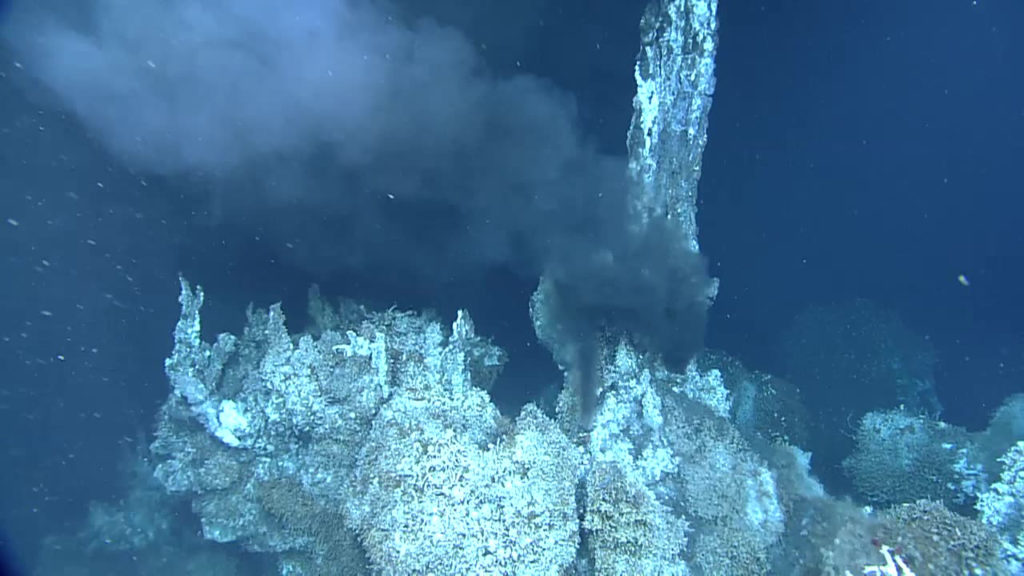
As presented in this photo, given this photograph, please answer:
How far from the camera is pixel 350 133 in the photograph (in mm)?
5004

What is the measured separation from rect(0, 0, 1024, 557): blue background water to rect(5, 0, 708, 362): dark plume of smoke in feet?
0.80

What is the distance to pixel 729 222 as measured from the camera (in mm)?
6102

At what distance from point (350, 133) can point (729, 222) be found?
3930 millimetres

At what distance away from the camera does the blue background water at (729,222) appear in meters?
5.17

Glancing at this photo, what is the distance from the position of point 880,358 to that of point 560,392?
4.30 meters

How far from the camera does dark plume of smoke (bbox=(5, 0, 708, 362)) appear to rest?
16.0 feet

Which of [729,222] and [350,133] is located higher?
[729,222]

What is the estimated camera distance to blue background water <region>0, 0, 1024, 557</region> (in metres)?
5.17

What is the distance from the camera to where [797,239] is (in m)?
6.31

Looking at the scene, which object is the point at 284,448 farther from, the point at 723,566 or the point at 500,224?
the point at 723,566

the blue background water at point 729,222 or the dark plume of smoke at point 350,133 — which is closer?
the dark plume of smoke at point 350,133

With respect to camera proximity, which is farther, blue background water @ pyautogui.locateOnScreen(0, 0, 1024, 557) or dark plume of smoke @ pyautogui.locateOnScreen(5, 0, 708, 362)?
blue background water @ pyautogui.locateOnScreen(0, 0, 1024, 557)

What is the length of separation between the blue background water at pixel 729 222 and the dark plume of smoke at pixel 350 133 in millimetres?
244

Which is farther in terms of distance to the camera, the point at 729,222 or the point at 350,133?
the point at 729,222
